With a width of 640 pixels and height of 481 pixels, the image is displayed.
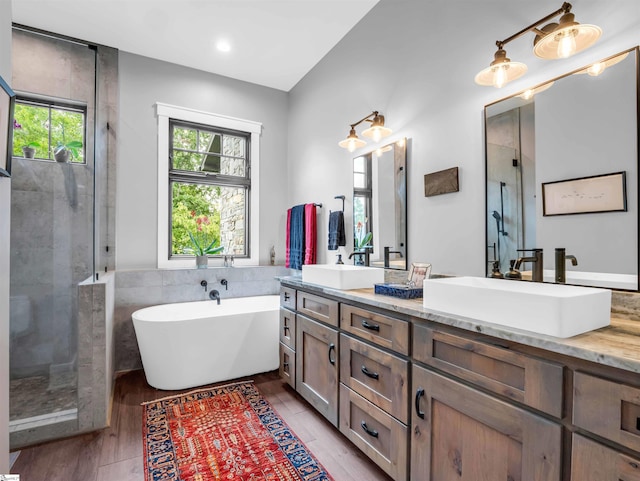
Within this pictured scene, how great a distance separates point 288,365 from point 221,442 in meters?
0.72

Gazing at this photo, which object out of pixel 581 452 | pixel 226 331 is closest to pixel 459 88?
pixel 581 452

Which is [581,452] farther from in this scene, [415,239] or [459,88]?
[459,88]

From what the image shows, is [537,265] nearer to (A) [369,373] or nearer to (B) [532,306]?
(B) [532,306]

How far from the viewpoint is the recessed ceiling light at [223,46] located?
10.1 ft

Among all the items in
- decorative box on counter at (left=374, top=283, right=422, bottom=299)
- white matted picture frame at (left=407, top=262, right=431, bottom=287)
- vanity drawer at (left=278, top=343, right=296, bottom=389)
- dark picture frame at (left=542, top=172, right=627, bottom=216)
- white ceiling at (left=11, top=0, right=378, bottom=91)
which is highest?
white ceiling at (left=11, top=0, right=378, bottom=91)

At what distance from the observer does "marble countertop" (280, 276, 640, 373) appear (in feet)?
2.72

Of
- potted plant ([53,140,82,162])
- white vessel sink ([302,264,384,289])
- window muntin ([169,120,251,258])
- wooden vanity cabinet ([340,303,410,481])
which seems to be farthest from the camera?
window muntin ([169,120,251,258])

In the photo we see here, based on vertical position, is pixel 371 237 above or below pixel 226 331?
above

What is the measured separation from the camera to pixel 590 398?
869 millimetres

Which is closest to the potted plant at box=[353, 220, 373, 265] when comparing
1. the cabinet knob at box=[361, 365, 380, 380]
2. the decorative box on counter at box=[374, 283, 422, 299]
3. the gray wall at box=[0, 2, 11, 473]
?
the decorative box on counter at box=[374, 283, 422, 299]

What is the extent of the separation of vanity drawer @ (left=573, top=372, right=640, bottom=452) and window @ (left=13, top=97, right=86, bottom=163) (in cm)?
351

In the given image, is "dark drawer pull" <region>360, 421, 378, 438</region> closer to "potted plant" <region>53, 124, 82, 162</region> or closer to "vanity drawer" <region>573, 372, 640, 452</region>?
"vanity drawer" <region>573, 372, 640, 452</region>

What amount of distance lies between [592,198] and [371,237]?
1.45 meters

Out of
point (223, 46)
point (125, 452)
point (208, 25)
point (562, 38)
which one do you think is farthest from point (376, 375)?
point (223, 46)
